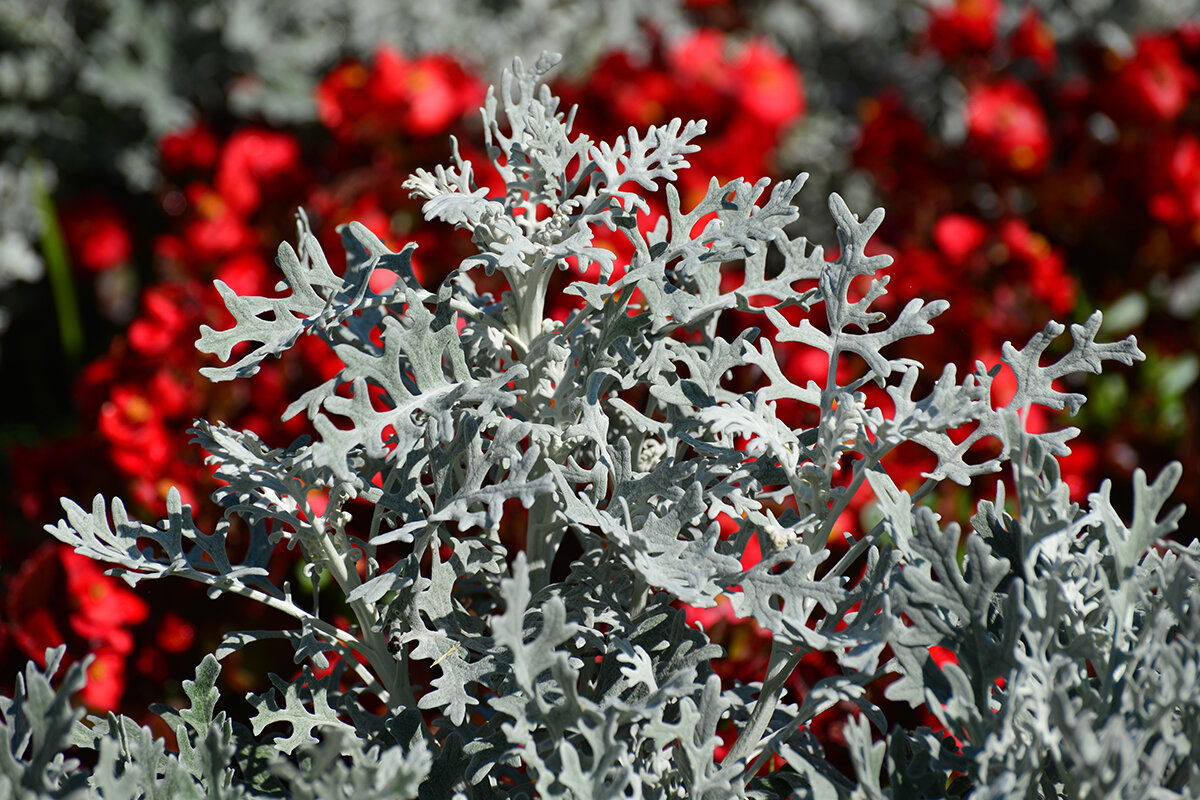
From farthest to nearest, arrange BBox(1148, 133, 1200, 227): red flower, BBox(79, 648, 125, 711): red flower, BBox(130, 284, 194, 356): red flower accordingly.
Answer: BBox(1148, 133, 1200, 227): red flower < BBox(130, 284, 194, 356): red flower < BBox(79, 648, 125, 711): red flower

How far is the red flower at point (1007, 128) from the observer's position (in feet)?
7.79

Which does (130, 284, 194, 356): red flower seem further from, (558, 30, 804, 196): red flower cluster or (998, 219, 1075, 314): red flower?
(998, 219, 1075, 314): red flower

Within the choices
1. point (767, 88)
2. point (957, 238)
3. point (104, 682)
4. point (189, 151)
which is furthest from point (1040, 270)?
point (189, 151)

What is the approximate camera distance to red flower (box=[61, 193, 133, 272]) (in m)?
2.52

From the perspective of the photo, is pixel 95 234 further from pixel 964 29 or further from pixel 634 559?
pixel 634 559

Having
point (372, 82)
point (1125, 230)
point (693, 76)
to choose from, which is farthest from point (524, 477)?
point (1125, 230)

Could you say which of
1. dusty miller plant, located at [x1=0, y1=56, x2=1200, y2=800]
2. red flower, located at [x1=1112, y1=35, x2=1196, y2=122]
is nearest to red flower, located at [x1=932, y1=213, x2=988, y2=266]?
red flower, located at [x1=1112, y1=35, x2=1196, y2=122]

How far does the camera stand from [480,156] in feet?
6.96

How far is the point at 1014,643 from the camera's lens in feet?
2.11

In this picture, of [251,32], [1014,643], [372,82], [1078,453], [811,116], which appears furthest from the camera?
[811,116]

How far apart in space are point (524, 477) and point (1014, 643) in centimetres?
32

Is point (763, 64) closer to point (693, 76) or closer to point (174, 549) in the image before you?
point (693, 76)

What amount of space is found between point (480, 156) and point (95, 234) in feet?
3.45

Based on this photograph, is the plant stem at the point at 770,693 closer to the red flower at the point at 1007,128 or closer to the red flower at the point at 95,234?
the red flower at the point at 1007,128
